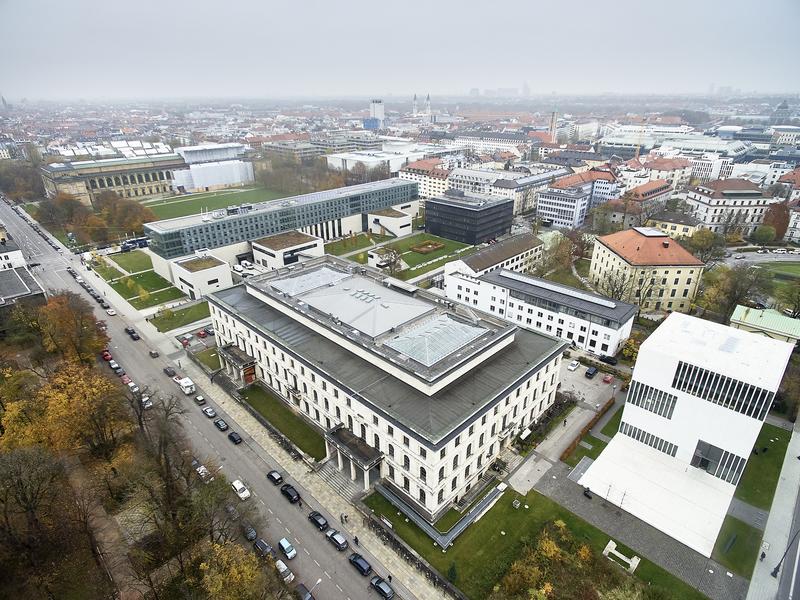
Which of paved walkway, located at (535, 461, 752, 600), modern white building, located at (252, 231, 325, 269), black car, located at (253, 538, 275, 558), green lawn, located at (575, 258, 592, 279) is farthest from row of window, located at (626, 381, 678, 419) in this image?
modern white building, located at (252, 231, 325, 269)

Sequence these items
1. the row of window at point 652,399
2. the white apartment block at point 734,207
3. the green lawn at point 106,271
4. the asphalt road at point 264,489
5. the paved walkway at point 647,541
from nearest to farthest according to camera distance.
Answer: the paved walkway at point 647,541, the asphalt road at point 264,489, the row of window at point 652,399, the green lawn at point 106,271, the white apartment block at point 734,207

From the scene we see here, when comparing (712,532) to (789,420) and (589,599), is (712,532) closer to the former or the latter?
(589,599)

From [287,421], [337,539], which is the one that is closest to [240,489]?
[287,421]

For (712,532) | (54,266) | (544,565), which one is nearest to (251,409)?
(544,565)

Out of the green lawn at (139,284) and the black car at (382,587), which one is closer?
the black car at (382,587)

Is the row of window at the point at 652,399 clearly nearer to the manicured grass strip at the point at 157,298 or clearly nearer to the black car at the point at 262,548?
the black car at the point at 262,548

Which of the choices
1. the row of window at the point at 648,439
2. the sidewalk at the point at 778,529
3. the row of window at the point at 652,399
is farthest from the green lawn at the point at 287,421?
the sidewalk at the point at 778,529

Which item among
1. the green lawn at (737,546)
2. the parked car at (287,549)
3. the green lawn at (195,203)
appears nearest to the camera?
the green lawn at (737,546)
